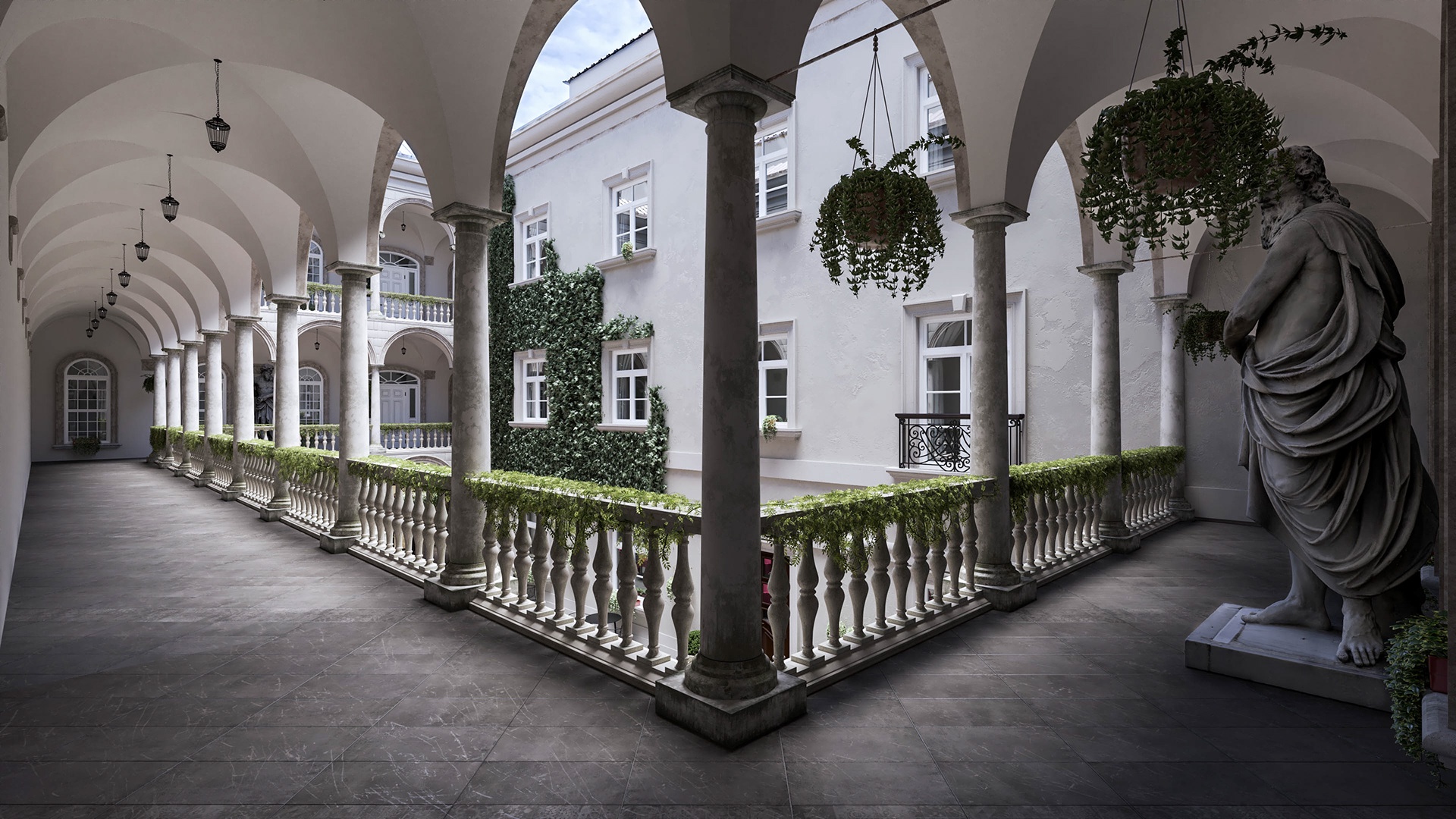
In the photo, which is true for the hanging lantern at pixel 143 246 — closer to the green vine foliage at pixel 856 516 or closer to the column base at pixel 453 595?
the column base at pixel 453 595

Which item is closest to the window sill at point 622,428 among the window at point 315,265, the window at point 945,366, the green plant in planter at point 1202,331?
the window at point 945,366

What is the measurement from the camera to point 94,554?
7.53m

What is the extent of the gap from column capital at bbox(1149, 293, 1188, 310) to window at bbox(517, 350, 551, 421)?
41.2 ft

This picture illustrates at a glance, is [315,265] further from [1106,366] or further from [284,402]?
[1106,366]

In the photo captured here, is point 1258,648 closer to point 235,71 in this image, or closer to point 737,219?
point 737,219

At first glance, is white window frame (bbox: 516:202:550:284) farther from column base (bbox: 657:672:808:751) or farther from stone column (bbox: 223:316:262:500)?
column base (bbox: 657:672:808:751)

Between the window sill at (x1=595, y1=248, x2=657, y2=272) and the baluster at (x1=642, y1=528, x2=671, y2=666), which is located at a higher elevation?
the window sill at (x1=595, y1=248, x2=657, y2=272)

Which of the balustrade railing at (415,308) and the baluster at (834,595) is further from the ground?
the balustrade railing at (415,308)

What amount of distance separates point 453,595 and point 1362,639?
218 inches

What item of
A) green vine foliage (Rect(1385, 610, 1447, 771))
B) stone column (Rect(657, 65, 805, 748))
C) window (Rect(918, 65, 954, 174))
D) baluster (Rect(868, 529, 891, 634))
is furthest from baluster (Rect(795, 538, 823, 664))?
window (Rect(918, 65, 954, 174))

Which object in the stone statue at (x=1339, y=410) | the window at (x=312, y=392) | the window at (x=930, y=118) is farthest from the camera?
the window at (x=312, y=392)

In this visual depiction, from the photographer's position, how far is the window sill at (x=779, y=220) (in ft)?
38.1

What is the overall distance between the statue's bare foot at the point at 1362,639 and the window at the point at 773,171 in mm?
9748

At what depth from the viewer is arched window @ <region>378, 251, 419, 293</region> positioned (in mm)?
22797
